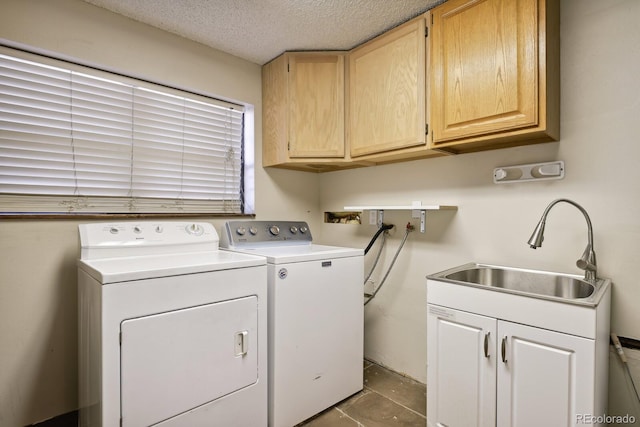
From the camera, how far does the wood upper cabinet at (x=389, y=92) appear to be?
5.98 ft

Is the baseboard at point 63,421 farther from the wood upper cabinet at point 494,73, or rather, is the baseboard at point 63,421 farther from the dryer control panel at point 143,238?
the wood upper cabinet at point 494,73

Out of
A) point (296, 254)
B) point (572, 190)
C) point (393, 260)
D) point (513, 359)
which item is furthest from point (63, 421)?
point (572, 190)

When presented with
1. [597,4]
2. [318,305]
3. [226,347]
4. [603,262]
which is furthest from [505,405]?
[597,4]

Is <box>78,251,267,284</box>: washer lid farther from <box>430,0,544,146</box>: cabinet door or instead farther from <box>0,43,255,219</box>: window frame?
<box>430,0,544,146</box>: cabinet door

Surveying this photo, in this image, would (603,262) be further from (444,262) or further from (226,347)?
(226,347)

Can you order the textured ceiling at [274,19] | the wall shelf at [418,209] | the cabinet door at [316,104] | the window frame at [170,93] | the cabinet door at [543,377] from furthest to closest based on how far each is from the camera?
the cabinet door at [316,104], the wall shelf at [418,209], the textured ceiling at [274,19], the window frame at [170,93], the cabinet door at [543,377]

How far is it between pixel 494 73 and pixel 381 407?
1.90 m

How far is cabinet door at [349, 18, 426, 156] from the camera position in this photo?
1.83 meters

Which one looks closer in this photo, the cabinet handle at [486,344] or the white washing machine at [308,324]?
the cabinet handle at [486,344]

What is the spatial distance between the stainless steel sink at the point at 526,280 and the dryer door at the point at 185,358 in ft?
3.19

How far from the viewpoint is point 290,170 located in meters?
2.72

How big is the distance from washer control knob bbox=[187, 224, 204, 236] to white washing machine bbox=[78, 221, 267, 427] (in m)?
0.20

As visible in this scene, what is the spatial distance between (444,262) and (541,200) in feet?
2.12

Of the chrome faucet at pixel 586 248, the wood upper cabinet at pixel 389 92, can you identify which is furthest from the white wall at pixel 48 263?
the chrome faucet at pixel 586 248
